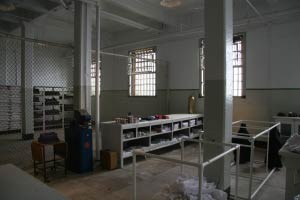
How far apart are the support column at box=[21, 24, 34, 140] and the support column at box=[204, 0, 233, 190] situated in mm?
5762

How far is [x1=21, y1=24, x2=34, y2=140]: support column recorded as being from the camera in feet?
22.0

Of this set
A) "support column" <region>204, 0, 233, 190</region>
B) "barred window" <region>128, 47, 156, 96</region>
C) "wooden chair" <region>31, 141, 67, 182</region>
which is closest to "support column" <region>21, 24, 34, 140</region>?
"wooden chair" <region>31, 141, 67, 182</region>

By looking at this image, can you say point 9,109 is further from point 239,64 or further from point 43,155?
point 239,64

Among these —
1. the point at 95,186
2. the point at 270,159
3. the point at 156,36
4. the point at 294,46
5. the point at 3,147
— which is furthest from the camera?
the point at 156,36

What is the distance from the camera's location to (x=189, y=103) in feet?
22.4

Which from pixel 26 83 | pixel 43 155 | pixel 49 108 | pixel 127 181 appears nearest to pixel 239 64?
Answer: pixel 127 181

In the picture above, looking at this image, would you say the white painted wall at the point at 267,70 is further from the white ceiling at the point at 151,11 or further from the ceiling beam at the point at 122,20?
the ceiling beam at the point at 122,20

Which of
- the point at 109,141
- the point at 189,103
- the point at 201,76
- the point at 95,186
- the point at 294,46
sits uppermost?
the point at 294,46

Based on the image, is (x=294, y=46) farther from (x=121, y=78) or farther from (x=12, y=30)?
(x=12, y=30)

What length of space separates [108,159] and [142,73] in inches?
178

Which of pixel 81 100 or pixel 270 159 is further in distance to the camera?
pixel 81 100

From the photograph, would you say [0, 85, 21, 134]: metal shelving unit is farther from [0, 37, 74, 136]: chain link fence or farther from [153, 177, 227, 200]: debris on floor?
[153, 177, 227, 200]: debris on floor

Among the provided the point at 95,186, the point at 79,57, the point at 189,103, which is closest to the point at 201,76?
the point at 189,103

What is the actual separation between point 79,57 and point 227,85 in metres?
2.99
